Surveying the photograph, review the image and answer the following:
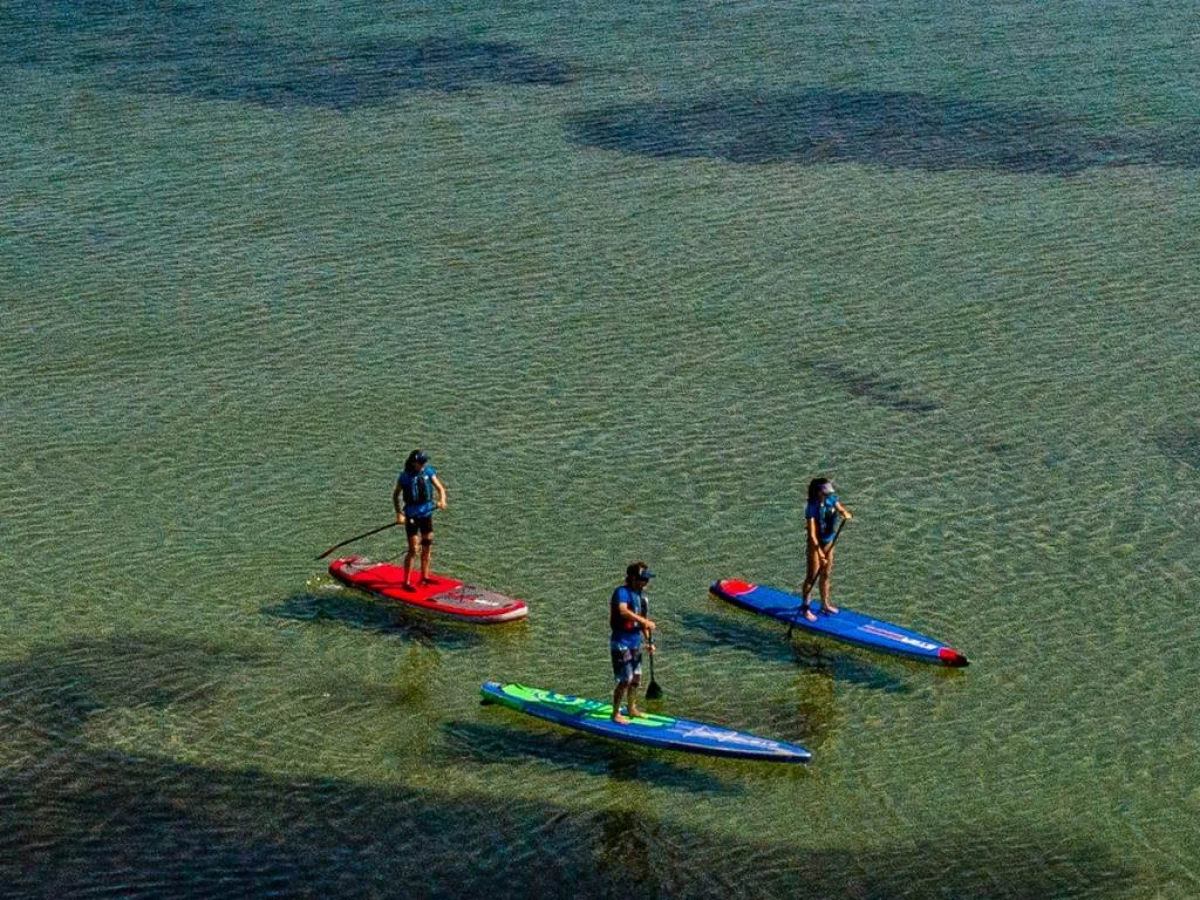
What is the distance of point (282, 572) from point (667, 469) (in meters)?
7.67

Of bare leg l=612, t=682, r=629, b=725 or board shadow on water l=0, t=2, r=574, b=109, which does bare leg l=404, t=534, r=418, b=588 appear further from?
board shadow on water l=0, t=2, r=574, b=109

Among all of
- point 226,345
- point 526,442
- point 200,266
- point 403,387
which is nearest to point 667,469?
point 526,442

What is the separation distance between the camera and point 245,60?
199 ft

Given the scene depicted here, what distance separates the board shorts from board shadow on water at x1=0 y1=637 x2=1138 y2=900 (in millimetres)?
1895

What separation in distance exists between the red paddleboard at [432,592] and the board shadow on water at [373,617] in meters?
0.17

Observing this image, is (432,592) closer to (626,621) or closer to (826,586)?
(626,621)

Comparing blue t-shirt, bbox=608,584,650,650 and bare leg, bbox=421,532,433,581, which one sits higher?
blue t-shirt, bbox=608,584,650,650

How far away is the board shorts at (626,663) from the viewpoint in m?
25.8

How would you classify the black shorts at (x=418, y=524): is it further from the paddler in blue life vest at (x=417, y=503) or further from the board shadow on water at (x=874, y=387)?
the board shadow on water at (x=874, y=387)

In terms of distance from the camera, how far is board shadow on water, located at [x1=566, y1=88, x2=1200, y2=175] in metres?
52.8

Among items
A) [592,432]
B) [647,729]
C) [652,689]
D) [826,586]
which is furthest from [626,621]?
[592,432]

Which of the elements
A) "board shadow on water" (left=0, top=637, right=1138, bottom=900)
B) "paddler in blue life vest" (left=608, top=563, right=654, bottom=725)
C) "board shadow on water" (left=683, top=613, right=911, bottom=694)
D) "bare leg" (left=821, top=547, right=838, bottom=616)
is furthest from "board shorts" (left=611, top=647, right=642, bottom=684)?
"bare leg" (left=821, top=547, right=838, bottom=616)

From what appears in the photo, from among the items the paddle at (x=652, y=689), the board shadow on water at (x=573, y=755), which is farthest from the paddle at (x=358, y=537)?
the paddle at (x=652, y=689)

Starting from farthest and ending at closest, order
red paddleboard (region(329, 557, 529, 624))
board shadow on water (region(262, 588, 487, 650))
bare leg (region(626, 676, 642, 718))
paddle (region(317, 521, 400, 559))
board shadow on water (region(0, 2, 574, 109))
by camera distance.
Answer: board shadow on water (region(0, 2, 574, 109)), paddle (region(317, 521, 400, 559)), red paddleboard (region(329, 557, 529, 624)), board shadow on water (region(262, 588, 487, 650)), bare leg (region(626, 676, 642, 718))
